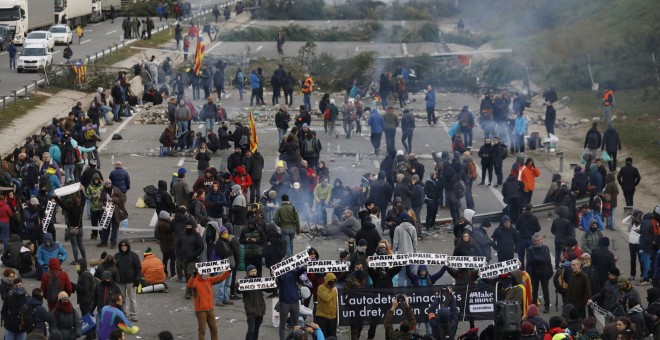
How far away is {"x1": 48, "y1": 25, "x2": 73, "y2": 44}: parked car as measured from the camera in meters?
62.8

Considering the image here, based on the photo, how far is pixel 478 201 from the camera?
31234 mm

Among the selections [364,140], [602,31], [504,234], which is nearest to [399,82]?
[364,140]

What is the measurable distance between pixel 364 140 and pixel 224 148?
7.06m

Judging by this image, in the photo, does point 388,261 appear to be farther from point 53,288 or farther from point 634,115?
point 634,115

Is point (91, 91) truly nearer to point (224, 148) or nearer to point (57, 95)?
point (57, 95)

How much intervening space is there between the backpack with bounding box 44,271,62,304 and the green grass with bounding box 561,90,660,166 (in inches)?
820

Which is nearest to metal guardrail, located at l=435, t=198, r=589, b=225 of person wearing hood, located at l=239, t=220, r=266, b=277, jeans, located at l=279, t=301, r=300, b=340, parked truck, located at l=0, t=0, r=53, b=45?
person wearing hood, located at l=239, t=220, r=266, b=277

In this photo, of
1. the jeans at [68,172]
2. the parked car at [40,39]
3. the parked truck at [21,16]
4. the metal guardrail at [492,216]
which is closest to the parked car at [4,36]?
the parked truck at [21,16]

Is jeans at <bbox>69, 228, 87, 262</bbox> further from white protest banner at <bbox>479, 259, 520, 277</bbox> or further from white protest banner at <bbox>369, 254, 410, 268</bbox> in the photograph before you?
white protest banner at <bbox>479, 259, 520, 277</bbox>

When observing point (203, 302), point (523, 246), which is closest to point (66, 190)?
point (203, 302)

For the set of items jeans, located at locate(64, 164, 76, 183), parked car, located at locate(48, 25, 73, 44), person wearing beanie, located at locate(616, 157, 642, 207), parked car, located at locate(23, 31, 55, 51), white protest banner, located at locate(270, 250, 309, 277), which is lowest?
parked car, located at locate(48, 25, 73, 44)

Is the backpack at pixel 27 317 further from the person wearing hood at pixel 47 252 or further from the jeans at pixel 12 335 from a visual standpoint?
the person wearing hood at pixel 47 252

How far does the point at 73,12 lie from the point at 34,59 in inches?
744

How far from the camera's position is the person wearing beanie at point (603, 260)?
21.8 meters
